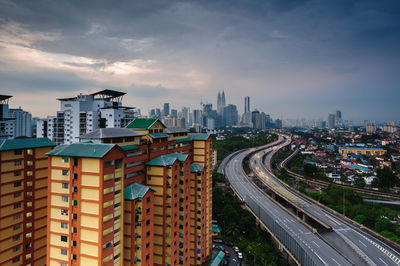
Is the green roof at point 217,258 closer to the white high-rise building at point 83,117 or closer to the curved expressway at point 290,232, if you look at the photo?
the curved expressway at point 290,232

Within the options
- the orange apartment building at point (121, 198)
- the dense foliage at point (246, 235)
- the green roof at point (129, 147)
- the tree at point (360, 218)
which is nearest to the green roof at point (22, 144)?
the orange apartment building at point (121, 198)

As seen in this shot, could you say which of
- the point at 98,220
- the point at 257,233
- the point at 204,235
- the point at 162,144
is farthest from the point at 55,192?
the point at 257,233

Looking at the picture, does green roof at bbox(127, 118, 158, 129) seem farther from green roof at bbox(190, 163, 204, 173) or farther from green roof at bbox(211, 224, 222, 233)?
green roof at bbox(211, 224, 222, 233)

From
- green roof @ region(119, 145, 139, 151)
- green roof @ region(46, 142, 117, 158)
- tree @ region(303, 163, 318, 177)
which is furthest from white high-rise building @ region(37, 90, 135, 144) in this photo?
tree @ region(303, 163, 318, 177)

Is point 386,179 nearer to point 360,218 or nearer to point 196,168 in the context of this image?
point 360,218

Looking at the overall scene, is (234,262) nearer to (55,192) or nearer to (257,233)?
(257,233)

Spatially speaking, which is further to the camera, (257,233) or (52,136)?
(52,136)
